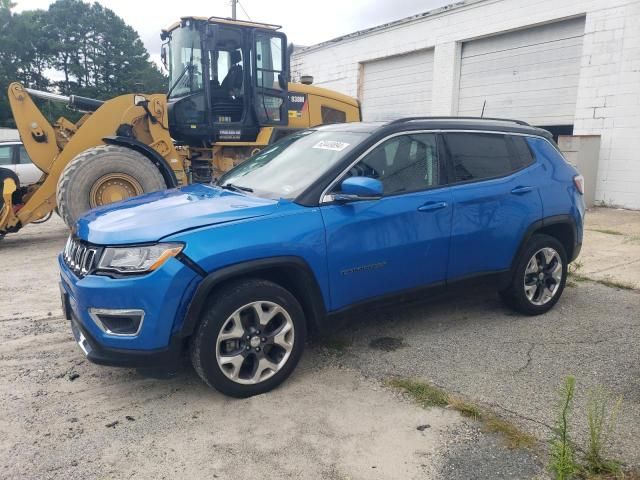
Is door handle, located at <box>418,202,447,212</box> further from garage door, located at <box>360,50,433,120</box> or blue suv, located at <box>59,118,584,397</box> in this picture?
garage door, located at <box>360,50,433,120</box>

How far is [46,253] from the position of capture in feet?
24.6

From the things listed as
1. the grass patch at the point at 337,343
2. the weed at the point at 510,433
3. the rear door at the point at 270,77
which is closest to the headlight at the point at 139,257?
the grass patch at the point at 337,343

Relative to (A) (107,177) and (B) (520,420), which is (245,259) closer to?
(B) (520,420)

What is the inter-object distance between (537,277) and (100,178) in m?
5.83

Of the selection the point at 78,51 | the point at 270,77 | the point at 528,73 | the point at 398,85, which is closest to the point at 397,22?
the point at 398,85

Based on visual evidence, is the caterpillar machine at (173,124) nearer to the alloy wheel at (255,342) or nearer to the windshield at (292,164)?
the windshield at (292,164)

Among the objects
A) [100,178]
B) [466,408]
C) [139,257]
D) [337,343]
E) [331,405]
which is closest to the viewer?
[139,257]

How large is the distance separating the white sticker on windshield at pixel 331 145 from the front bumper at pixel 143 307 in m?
1.51

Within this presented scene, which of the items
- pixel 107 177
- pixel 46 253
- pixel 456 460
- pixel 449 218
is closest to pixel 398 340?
pixel 449 218

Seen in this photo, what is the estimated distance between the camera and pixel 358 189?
348 centimetres

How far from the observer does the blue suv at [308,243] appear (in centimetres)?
306

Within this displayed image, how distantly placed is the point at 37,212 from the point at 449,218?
621cm

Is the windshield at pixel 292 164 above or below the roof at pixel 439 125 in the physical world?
below

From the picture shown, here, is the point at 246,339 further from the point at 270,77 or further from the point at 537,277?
the point at 270,77
